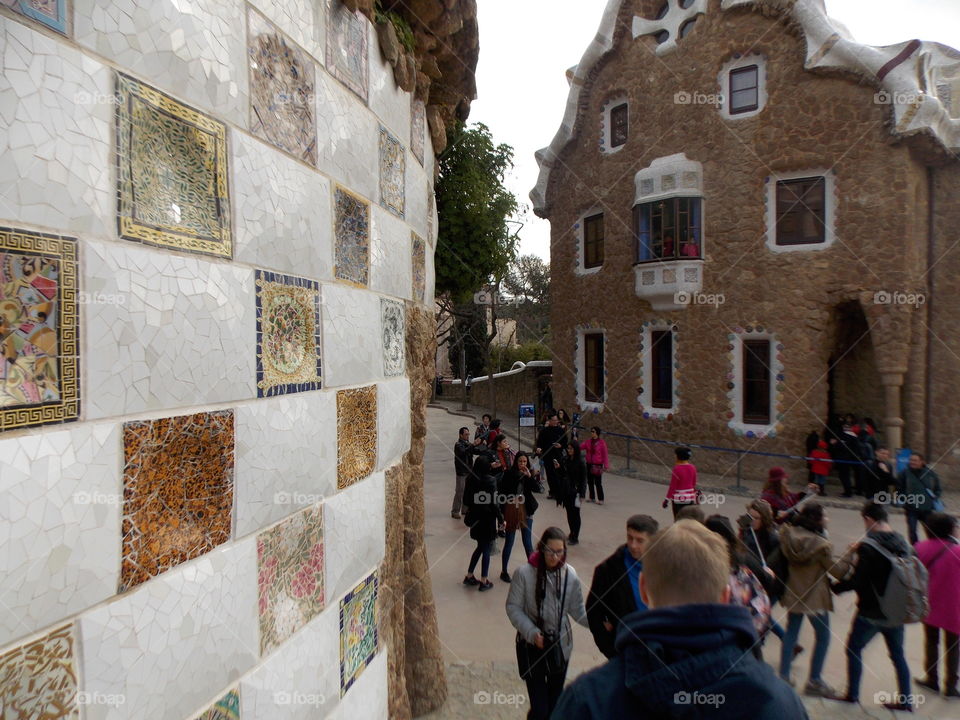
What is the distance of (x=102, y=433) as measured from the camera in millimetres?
1269

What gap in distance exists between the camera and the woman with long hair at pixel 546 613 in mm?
3348

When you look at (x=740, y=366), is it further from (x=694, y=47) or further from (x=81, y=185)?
(x=81, y=185)

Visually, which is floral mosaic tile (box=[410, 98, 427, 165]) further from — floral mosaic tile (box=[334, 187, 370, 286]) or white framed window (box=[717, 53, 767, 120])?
white framed window (box=[717, 53, 767, 120])

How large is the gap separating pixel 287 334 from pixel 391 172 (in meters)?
1.20

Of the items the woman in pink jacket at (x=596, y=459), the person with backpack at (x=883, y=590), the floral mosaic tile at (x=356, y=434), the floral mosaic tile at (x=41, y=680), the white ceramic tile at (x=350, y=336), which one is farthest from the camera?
the woman in pink jacket at (x=596, y=459)

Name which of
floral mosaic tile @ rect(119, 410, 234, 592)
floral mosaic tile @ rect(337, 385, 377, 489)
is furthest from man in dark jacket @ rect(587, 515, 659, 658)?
floral mosaic tile @ rect(119, 410, 234, 592)

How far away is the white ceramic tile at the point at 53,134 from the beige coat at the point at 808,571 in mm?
4445

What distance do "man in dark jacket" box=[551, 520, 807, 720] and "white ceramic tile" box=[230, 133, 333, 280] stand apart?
52.7 inches

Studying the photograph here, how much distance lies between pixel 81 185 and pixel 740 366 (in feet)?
39.7

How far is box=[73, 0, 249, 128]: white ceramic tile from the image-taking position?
1.28 meters

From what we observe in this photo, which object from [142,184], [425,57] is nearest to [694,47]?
[425,57]

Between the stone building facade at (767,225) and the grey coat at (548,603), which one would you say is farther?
the stone building facade at (767,225)

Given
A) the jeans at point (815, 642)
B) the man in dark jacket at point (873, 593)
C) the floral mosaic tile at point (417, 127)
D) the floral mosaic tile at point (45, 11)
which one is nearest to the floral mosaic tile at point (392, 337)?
the floral mosaic tile at point (417, 127)

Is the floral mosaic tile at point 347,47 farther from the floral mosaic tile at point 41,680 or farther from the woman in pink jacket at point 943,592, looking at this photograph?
the woman in pink jacket at point 943,592
